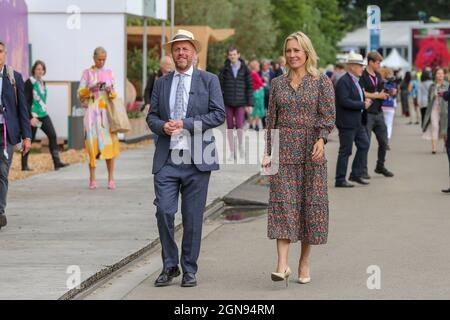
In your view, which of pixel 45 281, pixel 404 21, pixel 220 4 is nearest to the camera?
pixel 45 281

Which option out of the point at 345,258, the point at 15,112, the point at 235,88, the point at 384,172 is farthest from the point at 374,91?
the point at 345,258

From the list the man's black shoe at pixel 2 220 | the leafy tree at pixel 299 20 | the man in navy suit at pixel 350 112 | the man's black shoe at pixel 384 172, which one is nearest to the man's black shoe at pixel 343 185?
the man in navy suit at pixel 350 112

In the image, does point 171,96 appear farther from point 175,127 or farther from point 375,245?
point 375,245

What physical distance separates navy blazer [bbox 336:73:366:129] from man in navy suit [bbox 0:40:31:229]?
578 centimetres

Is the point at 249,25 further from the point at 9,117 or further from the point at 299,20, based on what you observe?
the point at 9,117

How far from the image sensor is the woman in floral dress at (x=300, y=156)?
9.12 m

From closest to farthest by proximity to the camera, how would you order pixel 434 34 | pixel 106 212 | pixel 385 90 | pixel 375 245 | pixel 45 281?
pixel 45 281 < pixel 375 245 < pixel 106 212 < pixel 385 90 < pixel 434 34

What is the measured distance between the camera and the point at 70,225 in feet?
40.2

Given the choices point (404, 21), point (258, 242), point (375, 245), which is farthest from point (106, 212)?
point (404, 21)

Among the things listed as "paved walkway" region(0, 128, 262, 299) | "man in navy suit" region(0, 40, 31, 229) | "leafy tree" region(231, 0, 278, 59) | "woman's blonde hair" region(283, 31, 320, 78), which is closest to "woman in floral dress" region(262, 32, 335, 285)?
"woman's blonde hair" region(283, 31, 320, 78)

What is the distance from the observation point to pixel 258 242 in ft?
38.0

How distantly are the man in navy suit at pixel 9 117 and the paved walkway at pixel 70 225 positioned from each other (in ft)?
2.03

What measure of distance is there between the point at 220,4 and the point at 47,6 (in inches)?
833

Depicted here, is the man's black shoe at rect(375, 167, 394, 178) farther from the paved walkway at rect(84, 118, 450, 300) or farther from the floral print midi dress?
the floral print midi dress
